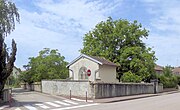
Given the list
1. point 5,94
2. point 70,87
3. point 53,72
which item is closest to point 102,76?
point 70,87

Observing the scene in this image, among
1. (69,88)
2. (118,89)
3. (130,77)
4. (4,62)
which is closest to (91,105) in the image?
(4,62)

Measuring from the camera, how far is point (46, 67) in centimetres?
5269

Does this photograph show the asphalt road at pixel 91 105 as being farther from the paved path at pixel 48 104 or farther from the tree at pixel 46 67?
the tree at pixel 46 67

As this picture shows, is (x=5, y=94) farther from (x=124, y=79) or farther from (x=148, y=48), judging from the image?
(x=148, y=48)

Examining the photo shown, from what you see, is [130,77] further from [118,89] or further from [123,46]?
[118,89]

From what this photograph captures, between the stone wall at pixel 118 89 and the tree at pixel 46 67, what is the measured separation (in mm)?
15624

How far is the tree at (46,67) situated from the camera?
52.2 m

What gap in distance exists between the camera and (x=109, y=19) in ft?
185

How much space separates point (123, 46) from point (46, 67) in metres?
13.3

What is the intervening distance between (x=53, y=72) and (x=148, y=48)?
52.7 feet

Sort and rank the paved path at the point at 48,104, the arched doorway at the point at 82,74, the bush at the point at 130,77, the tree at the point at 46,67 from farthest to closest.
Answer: the tree at the point at 46,67 → the bush at the point at 130,77 → the arched doorway at the point at 82,74 → the paved path at the point at 48,104

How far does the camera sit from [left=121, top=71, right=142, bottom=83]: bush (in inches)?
1923

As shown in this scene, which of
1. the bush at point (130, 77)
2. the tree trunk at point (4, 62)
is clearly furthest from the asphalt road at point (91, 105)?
the bush at point (130, 77)

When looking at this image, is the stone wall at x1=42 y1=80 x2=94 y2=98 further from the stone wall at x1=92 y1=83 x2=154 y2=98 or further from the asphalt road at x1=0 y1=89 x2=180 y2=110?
the asphalt road at x1=0 y1=89 x2=180 y2=110
